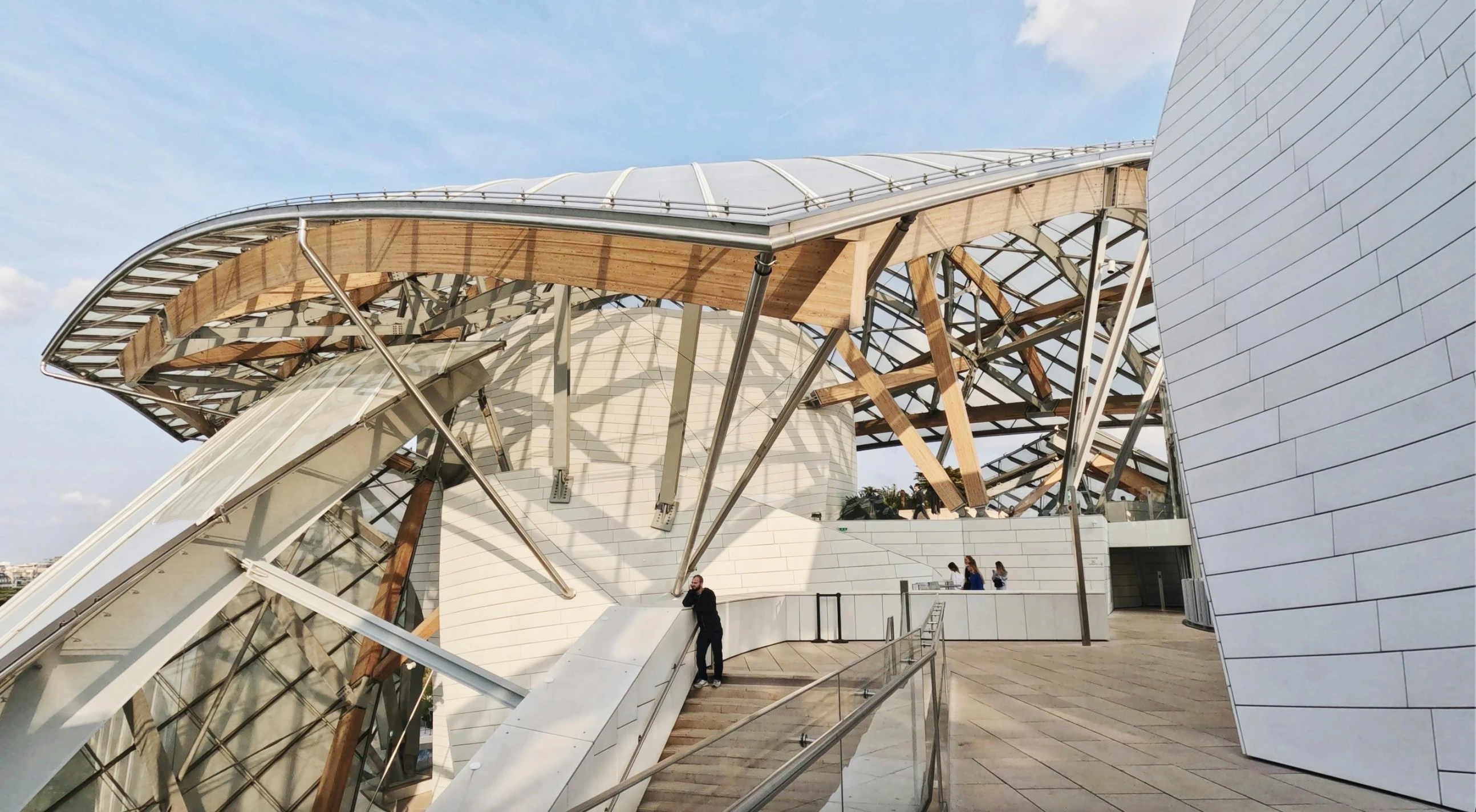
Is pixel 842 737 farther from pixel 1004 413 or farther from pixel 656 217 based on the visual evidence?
pixel 1004 413

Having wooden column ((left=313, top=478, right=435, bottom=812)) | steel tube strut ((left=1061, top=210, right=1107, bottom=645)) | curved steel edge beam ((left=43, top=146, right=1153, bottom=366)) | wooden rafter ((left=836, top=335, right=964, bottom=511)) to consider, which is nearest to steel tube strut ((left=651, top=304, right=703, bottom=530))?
curved steel edge beam ((left=43, top=146, right=1153, bottom=366))

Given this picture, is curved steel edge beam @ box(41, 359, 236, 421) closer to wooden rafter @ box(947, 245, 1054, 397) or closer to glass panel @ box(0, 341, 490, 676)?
glass panel @ box(0, 341, 490, 676)

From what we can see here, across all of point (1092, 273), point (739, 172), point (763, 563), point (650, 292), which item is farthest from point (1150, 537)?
point (650, 292)

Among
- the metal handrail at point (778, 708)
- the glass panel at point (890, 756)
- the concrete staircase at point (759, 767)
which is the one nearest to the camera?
the metal handrail at point (778, 708)

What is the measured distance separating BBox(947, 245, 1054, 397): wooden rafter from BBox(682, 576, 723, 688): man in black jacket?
18.6 metres

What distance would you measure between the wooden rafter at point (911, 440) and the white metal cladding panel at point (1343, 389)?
1240 cm

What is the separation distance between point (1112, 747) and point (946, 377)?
45.0 feet

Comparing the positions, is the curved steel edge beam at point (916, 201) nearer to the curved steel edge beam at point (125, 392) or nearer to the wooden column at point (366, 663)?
the wooden column at point (366, 663)

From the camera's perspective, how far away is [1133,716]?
8.85m

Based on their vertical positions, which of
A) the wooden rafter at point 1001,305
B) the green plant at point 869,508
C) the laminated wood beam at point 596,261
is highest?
the wooden rafter at point 1001,305

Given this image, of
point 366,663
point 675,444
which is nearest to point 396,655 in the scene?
point 366,663

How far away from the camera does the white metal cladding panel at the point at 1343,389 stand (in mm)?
5801

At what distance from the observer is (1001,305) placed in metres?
30.2

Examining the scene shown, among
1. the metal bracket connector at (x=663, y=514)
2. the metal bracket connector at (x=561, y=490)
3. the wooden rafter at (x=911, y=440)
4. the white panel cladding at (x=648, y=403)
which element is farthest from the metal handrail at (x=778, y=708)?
the white panel cladding at (x=648, y=403)
